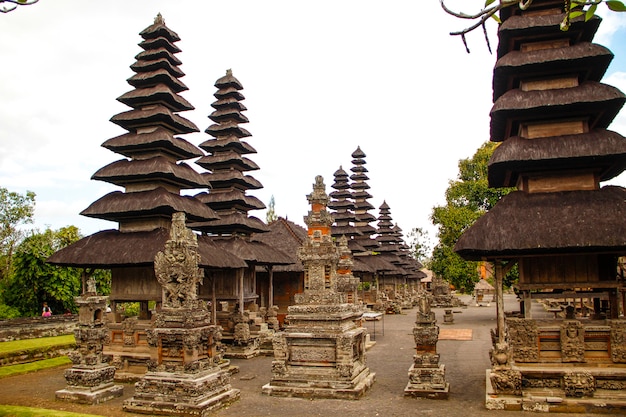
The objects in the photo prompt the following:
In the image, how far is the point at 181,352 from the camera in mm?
12234

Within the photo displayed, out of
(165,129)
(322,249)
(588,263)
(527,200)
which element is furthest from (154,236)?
(588,263)

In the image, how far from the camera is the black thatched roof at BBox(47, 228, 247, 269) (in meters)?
16.5

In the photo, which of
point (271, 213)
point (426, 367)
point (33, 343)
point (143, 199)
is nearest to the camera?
point (426, 367)

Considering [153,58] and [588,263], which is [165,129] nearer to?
[153,58]

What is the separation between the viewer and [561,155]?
1226cm

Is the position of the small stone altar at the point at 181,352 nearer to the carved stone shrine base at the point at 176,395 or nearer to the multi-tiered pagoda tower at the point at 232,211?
the carved stone shrine base at the point at 176,395

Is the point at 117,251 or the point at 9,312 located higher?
the point at 117,251

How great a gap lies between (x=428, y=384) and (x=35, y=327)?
58.4 ft

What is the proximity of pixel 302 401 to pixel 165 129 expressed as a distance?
439 inches

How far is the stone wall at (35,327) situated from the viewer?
2163cm

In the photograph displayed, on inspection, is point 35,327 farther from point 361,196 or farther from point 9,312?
point 361,196

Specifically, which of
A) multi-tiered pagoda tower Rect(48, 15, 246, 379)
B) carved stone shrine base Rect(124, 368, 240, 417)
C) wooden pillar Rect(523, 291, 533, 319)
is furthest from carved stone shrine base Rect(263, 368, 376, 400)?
multi-tiered pagoda tower Rect(48, 15, 246, 379)

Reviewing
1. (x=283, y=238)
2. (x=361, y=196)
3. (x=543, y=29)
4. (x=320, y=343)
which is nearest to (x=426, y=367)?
(x=320, y=343)

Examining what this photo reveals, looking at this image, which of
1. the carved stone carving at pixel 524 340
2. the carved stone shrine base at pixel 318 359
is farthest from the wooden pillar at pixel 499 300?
the carved stone shrine base at pixel 318 359
